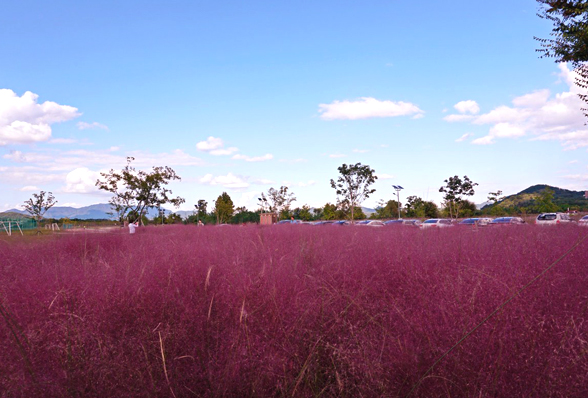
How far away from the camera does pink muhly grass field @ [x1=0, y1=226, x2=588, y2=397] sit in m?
2.07

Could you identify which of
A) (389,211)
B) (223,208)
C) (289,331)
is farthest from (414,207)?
(289,331)

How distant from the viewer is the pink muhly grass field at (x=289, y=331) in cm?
207

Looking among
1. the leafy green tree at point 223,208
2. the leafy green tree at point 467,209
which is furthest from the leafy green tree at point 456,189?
the leafy green tree at point 223,208

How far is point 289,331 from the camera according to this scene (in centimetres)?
252

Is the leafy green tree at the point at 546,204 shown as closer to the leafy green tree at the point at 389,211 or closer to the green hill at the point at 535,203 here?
the green hill at the point at 535,203

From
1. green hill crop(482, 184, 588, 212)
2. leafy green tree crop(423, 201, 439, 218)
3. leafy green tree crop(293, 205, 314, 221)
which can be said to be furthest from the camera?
leafy green tree crop(293, 205, 314, 221)

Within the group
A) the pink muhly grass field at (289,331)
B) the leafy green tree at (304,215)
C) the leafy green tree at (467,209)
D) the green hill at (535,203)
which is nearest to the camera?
the pink muhly grass field at (289,331)

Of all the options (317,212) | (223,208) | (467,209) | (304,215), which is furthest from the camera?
(317,212)

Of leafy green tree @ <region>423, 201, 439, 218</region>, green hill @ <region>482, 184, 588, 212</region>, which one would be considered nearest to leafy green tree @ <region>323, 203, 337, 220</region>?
leafy green tree @ <region>423, 201, 439, 218</region>

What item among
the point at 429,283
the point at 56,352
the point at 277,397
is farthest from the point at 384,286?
the point at 56,352

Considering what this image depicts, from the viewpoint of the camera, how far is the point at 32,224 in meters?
55.7

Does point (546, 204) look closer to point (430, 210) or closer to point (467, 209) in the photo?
point (467, 209)

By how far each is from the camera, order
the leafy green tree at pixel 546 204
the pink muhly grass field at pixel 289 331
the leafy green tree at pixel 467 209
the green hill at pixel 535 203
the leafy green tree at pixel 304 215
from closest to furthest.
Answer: the pink muhly grass field at pixel 289 331 < the leafy green tree at pixel 546 204 < the leafy green tree at pixel 467 209 < the green hill at pixel 535 203 < the leafy green tree at pixel 304 215

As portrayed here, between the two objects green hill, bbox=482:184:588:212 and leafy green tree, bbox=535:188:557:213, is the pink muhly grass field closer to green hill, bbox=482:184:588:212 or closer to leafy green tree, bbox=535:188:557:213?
green hill, bbox=482:184:588:212
